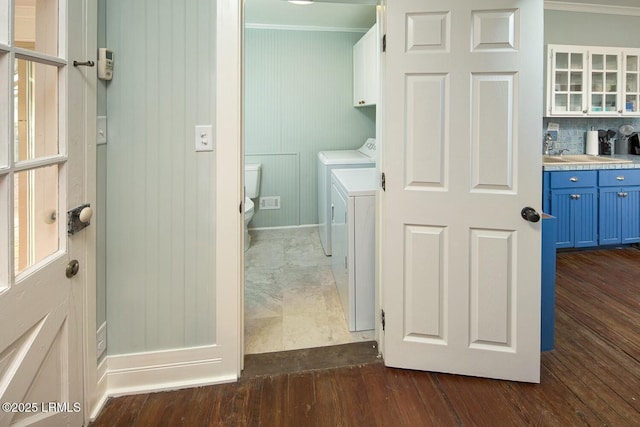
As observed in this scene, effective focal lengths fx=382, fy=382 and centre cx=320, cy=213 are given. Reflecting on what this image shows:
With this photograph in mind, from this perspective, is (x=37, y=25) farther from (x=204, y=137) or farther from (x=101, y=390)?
(x=101, y=390)

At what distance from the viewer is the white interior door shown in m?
1.71

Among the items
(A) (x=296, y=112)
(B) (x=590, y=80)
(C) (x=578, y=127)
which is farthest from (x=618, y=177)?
(A) (x=296, y=112)

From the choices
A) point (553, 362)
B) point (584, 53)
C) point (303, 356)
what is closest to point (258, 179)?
point (303, 356)

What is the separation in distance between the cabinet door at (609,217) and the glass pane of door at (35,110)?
439cm

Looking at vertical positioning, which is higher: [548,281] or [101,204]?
[101,204]

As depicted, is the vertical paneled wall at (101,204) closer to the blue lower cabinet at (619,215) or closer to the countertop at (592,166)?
the countertop at (592,166)

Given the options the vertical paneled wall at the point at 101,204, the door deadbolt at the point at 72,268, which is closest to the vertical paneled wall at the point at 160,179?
the vertical paneled wall at the point at 101,204

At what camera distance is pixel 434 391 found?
176 centimetres

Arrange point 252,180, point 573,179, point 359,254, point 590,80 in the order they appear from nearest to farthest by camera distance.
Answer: point 359,254
point 573,179
point 590,80
point 252,180

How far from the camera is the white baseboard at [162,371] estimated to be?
5.73 ft

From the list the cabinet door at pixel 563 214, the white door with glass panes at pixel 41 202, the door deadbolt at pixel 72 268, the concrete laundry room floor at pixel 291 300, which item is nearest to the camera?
the white door with glass panes at pixel 41 202

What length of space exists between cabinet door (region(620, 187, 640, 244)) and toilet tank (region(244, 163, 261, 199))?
3.73 m

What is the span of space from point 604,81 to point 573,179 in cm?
120

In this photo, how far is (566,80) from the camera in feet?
12.8
